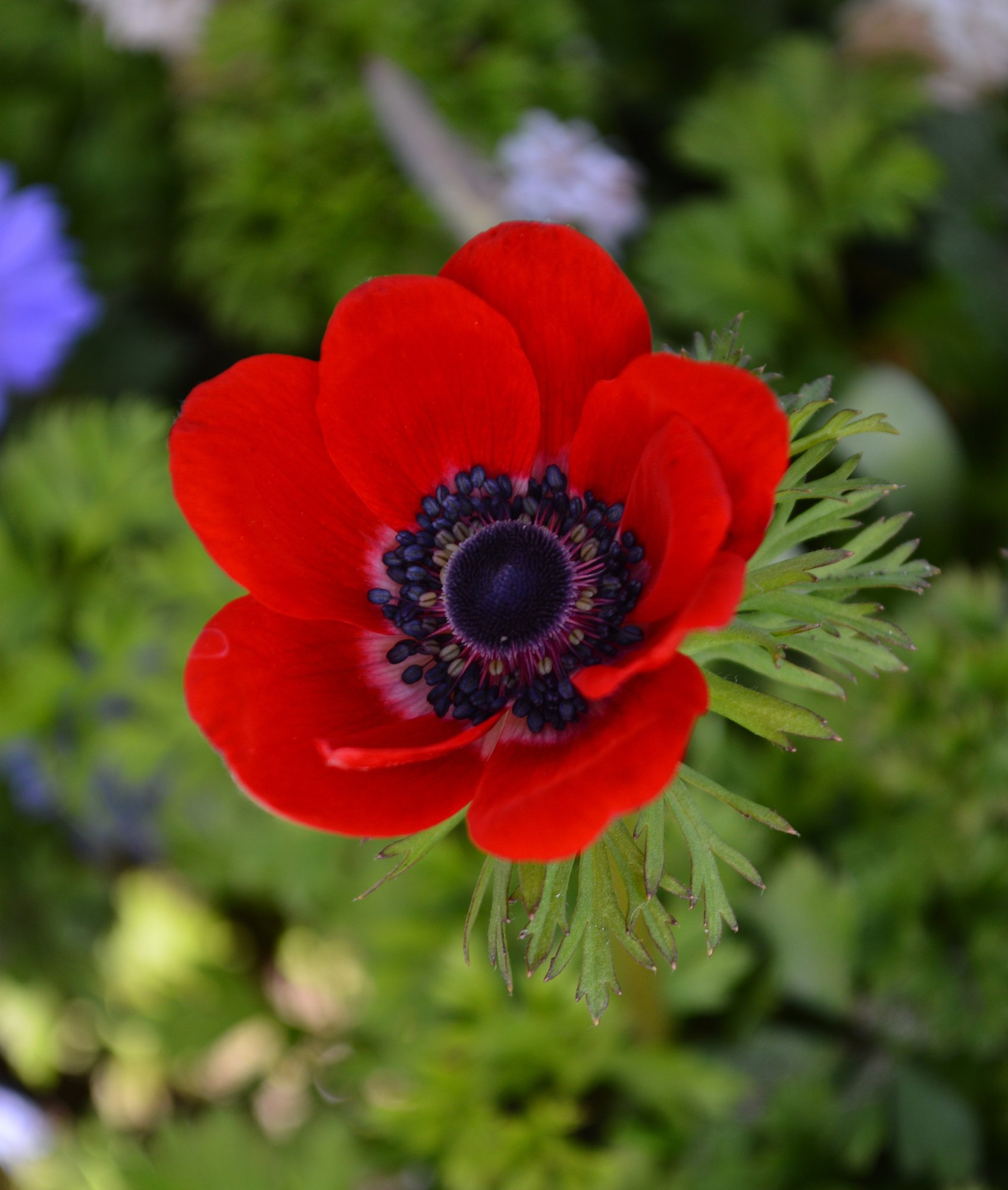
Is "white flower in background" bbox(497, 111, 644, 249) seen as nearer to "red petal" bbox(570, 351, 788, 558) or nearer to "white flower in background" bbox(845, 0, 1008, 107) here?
"white flower in background" bbox(845, 0, 1008, 107)

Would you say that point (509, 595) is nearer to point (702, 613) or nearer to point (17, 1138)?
point (702, 613)

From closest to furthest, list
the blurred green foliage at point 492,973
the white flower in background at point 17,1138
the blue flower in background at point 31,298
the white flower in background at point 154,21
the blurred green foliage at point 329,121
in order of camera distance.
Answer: the blurred green foliage at point 492,973
the white flower in background at point 17,1138
the blue flower in background at point 31,298
the blurred green foliage at point 329,121
the white flower in background at point 154,21

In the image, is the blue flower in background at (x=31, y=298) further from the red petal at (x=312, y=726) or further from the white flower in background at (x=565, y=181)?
the red petal at (x=312, y=726)

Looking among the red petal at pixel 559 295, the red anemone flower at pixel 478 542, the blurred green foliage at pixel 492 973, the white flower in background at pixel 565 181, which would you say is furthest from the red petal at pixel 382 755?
the white flower in background at pixel 565 181

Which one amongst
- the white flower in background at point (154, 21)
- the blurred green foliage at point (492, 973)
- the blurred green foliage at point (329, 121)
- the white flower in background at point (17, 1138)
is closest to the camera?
the blurred green foliage at point (492, 973)

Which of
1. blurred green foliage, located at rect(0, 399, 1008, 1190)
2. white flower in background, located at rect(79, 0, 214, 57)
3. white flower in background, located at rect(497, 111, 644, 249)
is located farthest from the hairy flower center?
white flower in background, located at rect(79, 0, 214, 57)

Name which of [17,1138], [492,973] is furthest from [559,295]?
[17,1138]

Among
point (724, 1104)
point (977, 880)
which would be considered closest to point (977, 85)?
point (977, 880)

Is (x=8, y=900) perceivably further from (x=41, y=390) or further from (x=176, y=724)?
(x=41, y=390)
